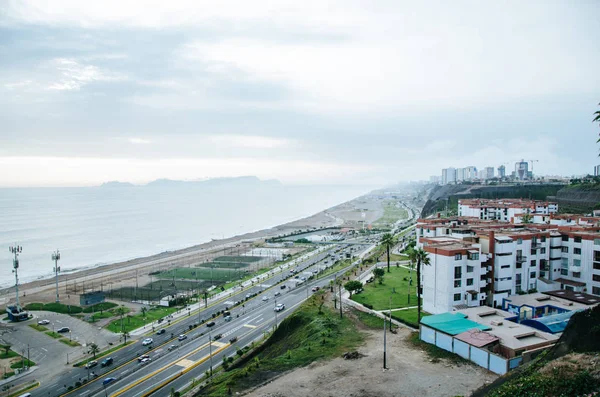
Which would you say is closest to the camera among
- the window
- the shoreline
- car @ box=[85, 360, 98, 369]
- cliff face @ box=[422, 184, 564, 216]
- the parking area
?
car @ box=[85, 360, 98, 369]

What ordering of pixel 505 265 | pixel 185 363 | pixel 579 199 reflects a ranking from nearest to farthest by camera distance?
1. pixel 185 363
2. pixel 505 265
3. pixel 579 199

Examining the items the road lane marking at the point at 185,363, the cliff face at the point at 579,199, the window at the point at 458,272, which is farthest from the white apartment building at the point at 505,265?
the cliff face at the point at 579,199

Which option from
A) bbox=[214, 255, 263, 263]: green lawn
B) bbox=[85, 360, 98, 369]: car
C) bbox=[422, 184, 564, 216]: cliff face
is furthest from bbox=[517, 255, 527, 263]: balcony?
bbox=[422, 184, 564, 216]: cliff face

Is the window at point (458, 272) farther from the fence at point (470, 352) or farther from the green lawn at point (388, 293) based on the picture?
the fence at point (470, 352)

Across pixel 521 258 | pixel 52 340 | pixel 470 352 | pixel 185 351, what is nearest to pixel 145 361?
pixel 185 351

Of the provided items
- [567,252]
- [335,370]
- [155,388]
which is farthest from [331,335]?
[567,252]

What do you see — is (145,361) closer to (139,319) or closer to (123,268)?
(139,319)

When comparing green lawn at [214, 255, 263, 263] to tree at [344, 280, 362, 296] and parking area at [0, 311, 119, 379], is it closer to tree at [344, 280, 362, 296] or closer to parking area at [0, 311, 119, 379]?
parking area at [0, 311, 119, 379]
